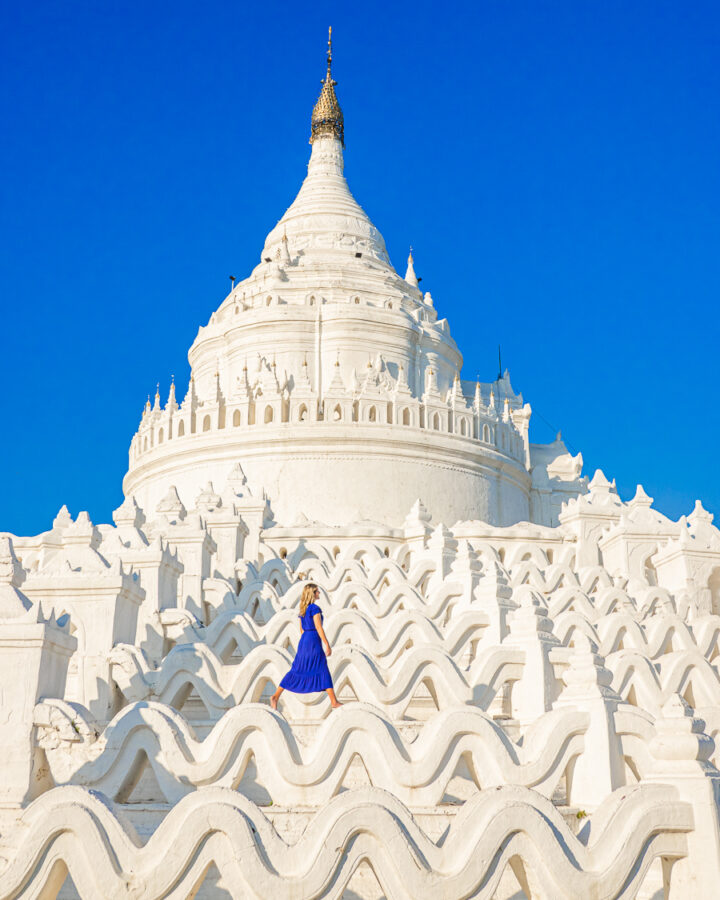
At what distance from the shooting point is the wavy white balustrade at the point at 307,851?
615 cm

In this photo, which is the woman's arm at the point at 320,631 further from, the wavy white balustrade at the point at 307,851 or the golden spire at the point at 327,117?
the golden spire at the point at 327,117

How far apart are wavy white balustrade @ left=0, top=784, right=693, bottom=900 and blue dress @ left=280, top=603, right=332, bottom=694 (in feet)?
11.7

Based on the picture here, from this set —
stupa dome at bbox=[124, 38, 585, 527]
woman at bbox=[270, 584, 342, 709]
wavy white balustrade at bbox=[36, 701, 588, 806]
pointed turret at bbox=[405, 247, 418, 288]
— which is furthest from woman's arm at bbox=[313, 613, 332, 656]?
pointed turret at bbox=[405, 247, 418, 288]

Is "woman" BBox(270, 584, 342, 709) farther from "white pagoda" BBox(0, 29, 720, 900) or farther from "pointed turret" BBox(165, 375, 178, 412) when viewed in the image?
"pointed turret" BBox(165, 375, 178, 412)

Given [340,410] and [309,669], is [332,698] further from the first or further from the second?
[340,410]

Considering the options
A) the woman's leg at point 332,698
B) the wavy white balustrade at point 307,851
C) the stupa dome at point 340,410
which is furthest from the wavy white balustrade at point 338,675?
the stupa dome at point 340,410

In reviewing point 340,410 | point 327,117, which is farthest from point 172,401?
point 327,117

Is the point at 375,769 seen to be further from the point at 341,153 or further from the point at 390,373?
the point at 341,153

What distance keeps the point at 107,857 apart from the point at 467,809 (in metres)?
2.24

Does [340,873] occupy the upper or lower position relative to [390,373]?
lower

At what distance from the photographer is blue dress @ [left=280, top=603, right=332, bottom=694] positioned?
10.0 metres

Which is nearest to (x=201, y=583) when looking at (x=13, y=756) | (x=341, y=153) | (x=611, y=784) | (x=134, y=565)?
(x=134, y=565)

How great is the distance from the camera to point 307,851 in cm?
624

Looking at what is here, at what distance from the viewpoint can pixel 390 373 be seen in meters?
33.4
